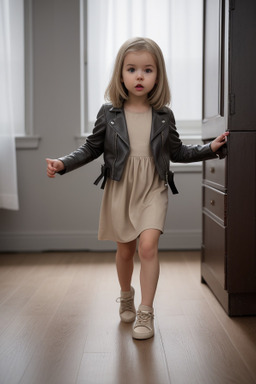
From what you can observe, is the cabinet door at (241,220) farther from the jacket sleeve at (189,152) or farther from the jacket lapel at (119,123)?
the jacket lapel at (119,123)

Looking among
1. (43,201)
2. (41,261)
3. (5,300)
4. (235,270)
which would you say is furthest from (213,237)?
(43,201)

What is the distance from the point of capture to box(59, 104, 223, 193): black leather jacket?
2008mm

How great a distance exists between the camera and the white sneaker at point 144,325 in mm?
1899

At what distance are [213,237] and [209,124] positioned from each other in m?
0.55

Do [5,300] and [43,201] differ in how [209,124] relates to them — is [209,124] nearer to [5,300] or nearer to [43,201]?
[5,300]

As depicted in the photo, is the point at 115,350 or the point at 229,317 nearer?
the point at 115,350

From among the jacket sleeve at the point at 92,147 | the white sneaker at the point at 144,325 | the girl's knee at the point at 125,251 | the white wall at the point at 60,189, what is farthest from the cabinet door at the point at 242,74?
the white wall at the point at 60,189

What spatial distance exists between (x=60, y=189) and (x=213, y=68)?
65.8 inches

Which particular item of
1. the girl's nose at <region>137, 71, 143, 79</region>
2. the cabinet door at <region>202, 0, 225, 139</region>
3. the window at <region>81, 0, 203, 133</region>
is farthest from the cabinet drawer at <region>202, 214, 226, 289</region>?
the window at <region>81, 0, 203, 133</region>

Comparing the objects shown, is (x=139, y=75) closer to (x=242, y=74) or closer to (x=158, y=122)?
(x=158, y=122)

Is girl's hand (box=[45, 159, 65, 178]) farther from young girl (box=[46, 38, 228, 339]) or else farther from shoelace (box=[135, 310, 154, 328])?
shoelace (box=[135, 310, 154, 328])

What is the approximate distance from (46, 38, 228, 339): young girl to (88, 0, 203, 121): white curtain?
5.80 ft

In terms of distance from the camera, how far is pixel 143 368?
1612mm

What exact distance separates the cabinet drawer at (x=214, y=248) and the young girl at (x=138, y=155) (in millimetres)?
397
